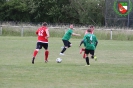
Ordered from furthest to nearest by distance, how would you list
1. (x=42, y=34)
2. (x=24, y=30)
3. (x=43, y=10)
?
1. (x=43, y=10)
2. (x=24, y=30)
3. (x=42, y=34)

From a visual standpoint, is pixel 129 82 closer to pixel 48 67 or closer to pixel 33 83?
pixel 33 83

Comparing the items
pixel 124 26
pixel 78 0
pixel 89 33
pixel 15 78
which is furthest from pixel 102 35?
pixel 15 78

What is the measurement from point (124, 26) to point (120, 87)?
116 ft

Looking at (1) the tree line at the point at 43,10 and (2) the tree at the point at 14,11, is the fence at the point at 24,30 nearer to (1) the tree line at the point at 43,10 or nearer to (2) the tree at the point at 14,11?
(1) the tree line at the point at 43,10

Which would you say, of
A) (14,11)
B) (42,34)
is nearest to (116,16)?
(14,11)

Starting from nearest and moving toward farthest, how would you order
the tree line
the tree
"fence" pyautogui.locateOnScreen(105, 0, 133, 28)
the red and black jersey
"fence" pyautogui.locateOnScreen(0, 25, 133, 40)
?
the red and black jersey → "fence" pyautogui.locateOnScreen(0, 25, 133, 40) → "fence" pyautogui.locateOnScreen(105, 0, 133, 28) → the tree line → the tree

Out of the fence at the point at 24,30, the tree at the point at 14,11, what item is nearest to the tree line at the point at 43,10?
the tree at the point at 14,11

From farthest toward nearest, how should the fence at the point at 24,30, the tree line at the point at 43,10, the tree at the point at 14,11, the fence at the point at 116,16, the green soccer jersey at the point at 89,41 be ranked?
the tree at the point at 14,11
the tree line at the point at 43,10
the fence at the point at 116,16
the fence at the point at 24,30
the green soccer jersey at the point at 89,41

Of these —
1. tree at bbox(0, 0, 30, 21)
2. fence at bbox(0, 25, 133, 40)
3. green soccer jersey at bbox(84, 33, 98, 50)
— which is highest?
tree at bbox(0, 0, 30, 21)

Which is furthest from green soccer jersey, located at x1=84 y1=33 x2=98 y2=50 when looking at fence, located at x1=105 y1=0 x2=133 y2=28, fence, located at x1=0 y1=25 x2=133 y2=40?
fence, located at x1=105 y1=0 x2=133 y2=28

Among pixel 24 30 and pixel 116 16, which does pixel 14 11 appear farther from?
pixel 116 16

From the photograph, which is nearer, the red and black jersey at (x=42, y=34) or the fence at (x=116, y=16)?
the red and black jersey at (x=42, y=34)

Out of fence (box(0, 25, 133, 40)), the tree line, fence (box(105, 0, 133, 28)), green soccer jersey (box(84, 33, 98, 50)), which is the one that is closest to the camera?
green soccer jersey (box(84, 33, 98, 50))

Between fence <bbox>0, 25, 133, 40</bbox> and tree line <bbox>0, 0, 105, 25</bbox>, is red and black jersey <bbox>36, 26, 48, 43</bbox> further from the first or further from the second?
tree line <bbox>0, 0, 105, 25</bbox>
